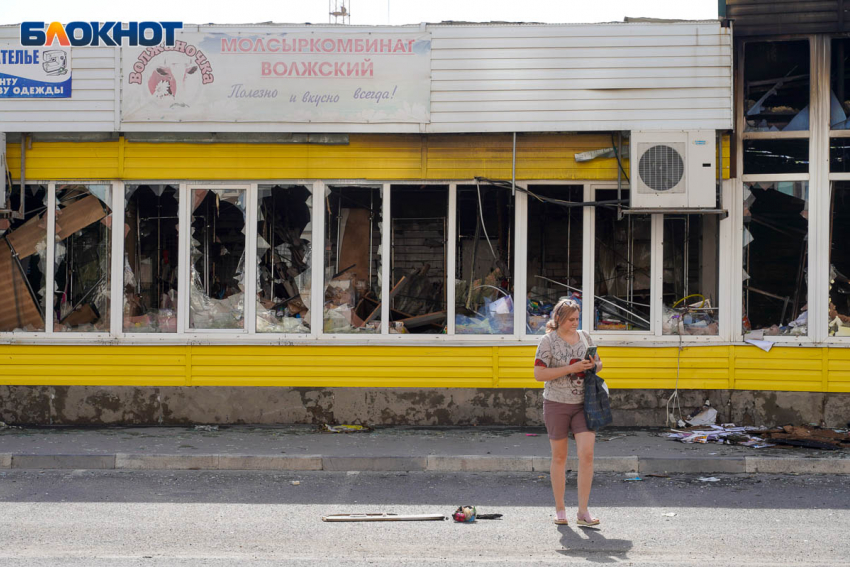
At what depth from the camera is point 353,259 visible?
10977 millimetres

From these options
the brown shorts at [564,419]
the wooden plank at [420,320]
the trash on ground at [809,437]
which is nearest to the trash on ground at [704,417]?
the trash on ground at [809,437]

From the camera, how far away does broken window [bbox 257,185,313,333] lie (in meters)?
10.9

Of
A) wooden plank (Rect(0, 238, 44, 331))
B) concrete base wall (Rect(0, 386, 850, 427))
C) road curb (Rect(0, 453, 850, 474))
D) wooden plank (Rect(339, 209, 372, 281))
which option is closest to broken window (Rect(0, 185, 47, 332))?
wooden plank (Rect(0, 238, 44, 331))

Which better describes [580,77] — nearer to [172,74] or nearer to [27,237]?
[172,74]

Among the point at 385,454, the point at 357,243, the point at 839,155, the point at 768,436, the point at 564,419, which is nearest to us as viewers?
the point at 564,419

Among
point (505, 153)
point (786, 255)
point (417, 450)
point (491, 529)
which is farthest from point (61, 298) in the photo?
point (786, 255)

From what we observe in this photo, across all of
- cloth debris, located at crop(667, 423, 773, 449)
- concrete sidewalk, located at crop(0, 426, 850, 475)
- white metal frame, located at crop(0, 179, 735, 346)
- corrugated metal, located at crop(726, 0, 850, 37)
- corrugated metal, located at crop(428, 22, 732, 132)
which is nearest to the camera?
concrete sidewalk, located at crop(0, 426, 850, 475)

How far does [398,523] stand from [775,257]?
617cm

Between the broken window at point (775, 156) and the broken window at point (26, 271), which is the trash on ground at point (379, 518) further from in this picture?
the broken window at point (775, 156)

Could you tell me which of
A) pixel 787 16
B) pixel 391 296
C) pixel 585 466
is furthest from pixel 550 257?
pixel 585 466

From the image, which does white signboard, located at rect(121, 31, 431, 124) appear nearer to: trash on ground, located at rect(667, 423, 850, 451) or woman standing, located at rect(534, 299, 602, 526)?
woman standing, located at rect(534, 299, 602, 526)

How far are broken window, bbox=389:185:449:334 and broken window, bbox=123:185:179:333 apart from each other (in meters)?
2.72

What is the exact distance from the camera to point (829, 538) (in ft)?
20.4

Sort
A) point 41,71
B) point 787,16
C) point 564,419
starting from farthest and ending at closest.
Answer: point 41,71, point 787,16, point 564,419
